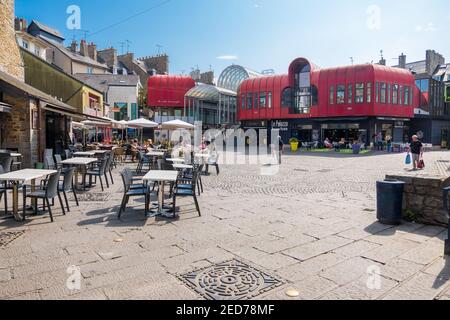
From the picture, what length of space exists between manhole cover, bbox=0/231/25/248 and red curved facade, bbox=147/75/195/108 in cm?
4106

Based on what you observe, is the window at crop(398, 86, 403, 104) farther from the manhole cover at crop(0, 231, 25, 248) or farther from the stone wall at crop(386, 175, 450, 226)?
the manhole cover at crop(0, 231, 25, 248)

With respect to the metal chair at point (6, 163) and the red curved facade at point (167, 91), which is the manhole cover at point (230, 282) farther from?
the red curved facade at point (167, 91)

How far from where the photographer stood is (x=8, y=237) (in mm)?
5199

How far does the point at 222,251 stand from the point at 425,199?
423cm

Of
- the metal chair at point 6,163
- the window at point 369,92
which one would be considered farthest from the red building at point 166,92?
the metal chair at point 6,163

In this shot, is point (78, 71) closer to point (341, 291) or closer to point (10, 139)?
point (10, 139)

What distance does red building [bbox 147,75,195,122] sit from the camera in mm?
44844

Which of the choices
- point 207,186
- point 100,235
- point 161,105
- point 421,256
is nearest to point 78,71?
point 161,105

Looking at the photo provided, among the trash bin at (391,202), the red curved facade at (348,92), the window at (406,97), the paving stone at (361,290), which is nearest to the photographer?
the paving stone at (361,290)

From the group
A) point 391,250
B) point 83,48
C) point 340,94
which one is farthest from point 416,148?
point 83,48

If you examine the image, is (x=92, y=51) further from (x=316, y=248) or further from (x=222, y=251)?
(x=316, y=248)

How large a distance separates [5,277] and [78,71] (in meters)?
45.2

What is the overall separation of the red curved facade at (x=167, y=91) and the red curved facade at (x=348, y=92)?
39.0ft

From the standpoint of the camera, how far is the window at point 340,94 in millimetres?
34281
